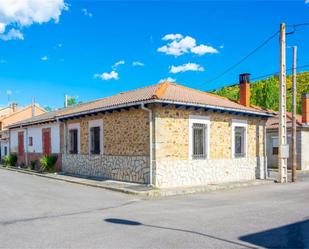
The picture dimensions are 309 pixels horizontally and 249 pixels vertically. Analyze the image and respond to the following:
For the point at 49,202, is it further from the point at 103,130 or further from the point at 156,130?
the point at 103,130

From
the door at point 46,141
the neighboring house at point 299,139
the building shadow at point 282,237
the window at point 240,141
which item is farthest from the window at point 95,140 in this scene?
the neighboring house at point 299,139

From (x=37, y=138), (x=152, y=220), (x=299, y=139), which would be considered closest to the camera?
(x=152, y=220)

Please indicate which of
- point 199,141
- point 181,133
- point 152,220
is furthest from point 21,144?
point 152,220

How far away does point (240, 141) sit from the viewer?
18266mm

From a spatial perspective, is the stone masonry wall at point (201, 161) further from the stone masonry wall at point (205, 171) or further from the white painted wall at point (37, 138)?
the white painted wall at point (37, 138)

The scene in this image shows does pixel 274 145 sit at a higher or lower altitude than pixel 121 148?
lower

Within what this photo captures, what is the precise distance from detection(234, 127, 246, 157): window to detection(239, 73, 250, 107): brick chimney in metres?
2.49

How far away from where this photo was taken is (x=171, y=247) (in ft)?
20.5

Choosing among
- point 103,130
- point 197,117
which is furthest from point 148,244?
point 103,130

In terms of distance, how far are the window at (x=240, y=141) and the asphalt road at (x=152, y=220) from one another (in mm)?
4938

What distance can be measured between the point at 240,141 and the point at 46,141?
12.6 metres

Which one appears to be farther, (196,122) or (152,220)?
(196,122)

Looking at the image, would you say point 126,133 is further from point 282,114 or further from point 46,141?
point 46,141

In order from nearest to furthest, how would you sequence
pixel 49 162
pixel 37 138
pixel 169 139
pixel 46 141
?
1. pixel 169 139
2. pixel 49 162
3. pixel 46 141
4. pixel 37 138
